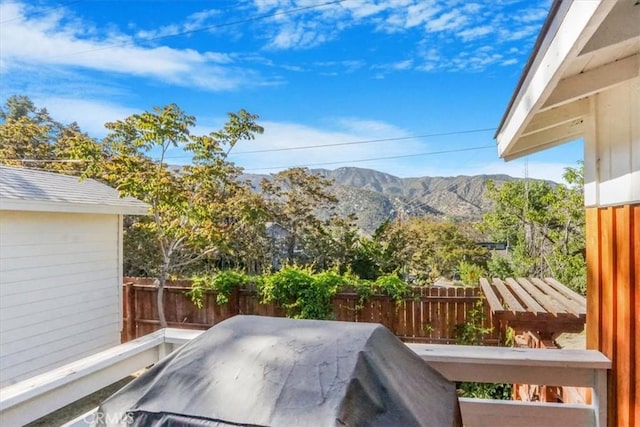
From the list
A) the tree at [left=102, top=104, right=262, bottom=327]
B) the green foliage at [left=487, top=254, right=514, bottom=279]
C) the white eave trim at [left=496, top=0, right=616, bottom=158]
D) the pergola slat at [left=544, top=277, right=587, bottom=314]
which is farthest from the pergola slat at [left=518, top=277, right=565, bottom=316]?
the green foliage at [left=487, top=254, right=514, bottom=279]

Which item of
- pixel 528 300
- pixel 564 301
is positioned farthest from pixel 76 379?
pixel 564 301

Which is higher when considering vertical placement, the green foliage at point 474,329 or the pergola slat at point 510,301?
the pergola slat at point 510,301

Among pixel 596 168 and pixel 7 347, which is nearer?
pixel 596 168

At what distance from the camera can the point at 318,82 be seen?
13344mm

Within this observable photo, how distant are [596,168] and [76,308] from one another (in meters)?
6.18

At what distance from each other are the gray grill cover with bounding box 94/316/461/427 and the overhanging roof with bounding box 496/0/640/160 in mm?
924

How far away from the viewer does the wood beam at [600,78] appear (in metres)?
1.26

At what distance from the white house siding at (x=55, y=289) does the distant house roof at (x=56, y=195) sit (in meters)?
0.22

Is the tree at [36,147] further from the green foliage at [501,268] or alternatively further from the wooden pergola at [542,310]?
the green foliage at [501,268]

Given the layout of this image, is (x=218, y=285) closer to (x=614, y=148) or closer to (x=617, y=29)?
(x=614, y=148)

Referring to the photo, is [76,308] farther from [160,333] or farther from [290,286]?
[160,333]

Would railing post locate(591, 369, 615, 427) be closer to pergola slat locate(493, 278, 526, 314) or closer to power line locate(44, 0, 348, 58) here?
pergola slat locate(493, 278, 526, 314)

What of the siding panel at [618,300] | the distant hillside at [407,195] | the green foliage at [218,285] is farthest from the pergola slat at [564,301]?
the distant hillside at [407,195]

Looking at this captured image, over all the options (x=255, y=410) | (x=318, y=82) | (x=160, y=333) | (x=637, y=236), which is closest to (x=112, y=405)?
(x=255, y=410)
